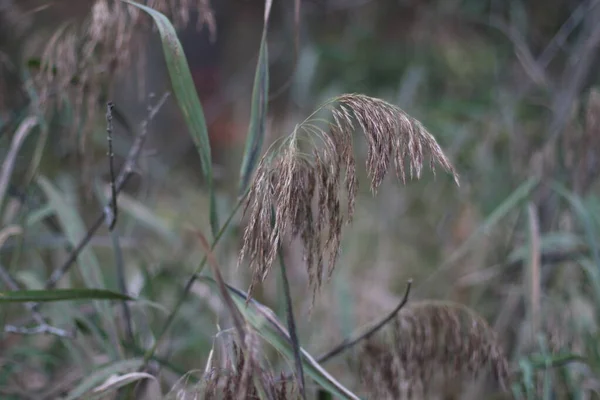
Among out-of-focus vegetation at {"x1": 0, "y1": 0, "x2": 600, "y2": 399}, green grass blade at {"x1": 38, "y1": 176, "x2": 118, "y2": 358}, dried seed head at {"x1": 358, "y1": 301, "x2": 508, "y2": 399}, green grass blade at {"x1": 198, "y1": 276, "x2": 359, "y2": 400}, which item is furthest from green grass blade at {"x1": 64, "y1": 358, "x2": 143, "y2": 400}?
dried seed head at {"x1": 358, "y1": 301, "x2": 508, "y2": 399}

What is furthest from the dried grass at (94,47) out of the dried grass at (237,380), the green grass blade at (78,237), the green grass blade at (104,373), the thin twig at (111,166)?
the dried grass at (237,380)

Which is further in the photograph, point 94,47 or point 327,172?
point 94,47

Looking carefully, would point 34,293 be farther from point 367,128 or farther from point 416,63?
point 416,63

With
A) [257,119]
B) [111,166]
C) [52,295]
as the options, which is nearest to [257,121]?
[257,119]

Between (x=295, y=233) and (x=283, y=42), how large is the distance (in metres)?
2.03

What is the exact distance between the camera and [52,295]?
951mm

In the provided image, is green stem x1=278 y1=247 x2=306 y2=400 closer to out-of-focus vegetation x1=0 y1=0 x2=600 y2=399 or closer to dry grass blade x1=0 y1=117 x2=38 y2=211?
out-of-focus vegetation x1=0 y1=0 x2=600 y2=399

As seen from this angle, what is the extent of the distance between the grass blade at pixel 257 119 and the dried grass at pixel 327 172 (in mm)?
156

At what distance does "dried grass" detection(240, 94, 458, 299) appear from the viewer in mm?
797

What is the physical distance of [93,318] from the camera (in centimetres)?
146

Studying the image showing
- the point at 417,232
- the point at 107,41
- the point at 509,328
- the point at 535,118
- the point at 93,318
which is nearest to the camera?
the point at 107,41

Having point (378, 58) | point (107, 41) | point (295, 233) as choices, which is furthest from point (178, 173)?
point (295, 233)

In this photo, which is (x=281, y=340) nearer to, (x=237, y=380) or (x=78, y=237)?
(x=237, y=380)

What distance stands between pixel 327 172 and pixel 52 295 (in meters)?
0.41
